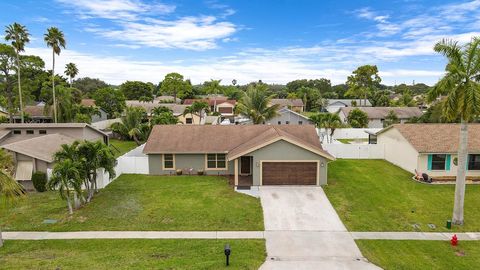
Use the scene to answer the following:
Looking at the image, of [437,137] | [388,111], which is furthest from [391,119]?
[437,137]

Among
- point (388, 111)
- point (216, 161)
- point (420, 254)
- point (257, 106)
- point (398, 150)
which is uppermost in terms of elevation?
point (257, 106)

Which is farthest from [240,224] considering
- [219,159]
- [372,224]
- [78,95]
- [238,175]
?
[78,95]

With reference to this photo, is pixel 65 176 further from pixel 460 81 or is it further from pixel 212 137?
pixel 460 81

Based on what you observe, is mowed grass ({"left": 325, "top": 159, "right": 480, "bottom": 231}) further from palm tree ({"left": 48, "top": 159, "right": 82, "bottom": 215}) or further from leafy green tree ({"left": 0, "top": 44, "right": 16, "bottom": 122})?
leafy green tree ({"left": 0, "top": 44, "right": 16, "bottom": 122})

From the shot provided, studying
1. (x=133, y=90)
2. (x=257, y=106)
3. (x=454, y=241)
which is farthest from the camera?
(x=133, y=90)

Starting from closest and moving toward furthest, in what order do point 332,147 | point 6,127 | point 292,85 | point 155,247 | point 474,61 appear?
point 155,247
point 474,61
point 6,127
point 332,147
point 292,85

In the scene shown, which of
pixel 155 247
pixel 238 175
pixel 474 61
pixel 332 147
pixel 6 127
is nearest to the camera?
pixel 155 247

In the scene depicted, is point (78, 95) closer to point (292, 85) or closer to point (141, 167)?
point (141, 167)

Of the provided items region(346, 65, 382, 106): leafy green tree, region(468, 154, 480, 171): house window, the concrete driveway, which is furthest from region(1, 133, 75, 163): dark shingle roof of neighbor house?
region(346, 65, 382, 106): leafy green tree
